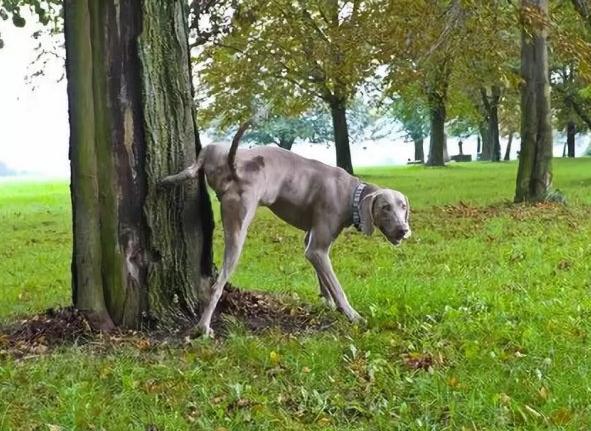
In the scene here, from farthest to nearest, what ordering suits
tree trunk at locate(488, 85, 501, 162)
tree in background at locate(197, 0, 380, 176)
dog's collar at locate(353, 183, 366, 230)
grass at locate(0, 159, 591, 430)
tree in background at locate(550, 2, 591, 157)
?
1. tree trunk at locate(488, 85, 501, 162)
2. tree in background at locate(197, 0, 380, 176)
3. tree in background at locate(550, 2, 591, 157)
4. dog's collar at locate(353, 183, 366, 230)
5. grass at locate(0, 159, 591, 430)

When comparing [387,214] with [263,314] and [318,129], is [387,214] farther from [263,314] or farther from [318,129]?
[318,129]

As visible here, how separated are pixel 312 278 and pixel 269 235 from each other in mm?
4630

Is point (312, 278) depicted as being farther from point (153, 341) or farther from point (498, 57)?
point (498, 57)

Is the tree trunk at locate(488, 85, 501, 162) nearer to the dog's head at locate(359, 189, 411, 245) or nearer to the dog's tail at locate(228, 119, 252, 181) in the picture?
the dog's head at locate(359, 189, 411, 245)

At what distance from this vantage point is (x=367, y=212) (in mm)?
6008

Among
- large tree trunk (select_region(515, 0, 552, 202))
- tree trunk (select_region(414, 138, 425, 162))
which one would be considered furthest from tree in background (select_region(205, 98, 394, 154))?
large tree trunk (select_region(515, 0, 552, 202))

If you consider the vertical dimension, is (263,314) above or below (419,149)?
below

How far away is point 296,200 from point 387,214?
72 centimetres

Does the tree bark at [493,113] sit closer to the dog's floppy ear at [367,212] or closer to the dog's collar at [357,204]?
the dog's collar at [357,204]

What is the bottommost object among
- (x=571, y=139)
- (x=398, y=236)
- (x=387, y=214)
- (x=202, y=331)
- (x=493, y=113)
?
(x=202, y=331)

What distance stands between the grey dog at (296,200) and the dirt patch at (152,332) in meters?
0.22

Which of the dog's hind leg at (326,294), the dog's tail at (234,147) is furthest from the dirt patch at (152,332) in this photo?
the dog's tail at (234,147)

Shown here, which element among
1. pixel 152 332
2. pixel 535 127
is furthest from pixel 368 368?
pixel 535 127

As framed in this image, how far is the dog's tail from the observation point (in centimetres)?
551
